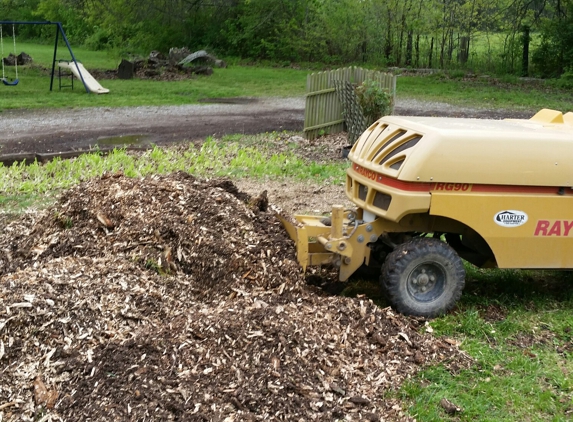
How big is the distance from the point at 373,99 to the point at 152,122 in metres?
5.66

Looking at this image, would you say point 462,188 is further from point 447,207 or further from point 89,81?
point 89,81

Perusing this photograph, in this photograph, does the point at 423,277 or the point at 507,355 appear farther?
the point at 423,277

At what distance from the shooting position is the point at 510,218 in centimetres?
505

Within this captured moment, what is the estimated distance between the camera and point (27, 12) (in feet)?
156

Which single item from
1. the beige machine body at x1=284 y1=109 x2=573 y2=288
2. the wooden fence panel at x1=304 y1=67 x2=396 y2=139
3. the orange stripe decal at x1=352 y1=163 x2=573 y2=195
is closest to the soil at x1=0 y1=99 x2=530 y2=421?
the beige machine body at x1=284 y1=109 x2=573 y2=288

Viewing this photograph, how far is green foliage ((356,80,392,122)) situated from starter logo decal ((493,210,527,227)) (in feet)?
24.2

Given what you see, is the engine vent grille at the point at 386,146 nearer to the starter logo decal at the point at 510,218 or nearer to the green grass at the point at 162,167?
the starter logo decal at the point at 510,218

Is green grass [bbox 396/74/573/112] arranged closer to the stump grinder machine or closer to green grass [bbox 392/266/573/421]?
green grass [bbox 392/266/573/421]

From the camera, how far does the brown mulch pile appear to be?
152 inches

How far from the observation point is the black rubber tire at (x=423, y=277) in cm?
509

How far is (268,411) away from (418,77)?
23.7 meters

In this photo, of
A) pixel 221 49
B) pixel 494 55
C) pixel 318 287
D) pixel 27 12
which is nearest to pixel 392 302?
pixel 318 287

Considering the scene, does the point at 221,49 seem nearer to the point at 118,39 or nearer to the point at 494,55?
the point at 118,39

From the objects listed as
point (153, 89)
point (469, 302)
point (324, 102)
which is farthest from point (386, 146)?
point (153, 89)
